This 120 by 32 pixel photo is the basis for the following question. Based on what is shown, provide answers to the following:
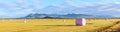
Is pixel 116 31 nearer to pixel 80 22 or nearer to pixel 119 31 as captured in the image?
pixel 119 31

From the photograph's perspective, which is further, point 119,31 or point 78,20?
point 78,20

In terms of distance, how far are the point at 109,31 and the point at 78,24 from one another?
78.2 ft

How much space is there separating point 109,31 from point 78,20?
978 inches

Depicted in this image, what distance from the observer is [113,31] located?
40688 mm

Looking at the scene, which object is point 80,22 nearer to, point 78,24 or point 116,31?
point 78,24

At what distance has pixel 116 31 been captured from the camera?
1587 inches

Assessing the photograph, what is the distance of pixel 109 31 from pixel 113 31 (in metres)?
0.51

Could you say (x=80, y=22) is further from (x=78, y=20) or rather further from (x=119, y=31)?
(x=119, y=31)

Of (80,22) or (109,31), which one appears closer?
(109,31)

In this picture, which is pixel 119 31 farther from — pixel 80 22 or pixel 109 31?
pixel 80 22

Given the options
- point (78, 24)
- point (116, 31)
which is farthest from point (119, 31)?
point (78, 24)

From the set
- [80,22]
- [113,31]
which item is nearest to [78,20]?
[80,22]

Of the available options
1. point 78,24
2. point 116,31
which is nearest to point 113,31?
point 116,31

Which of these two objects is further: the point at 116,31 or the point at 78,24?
the point at 78,24
